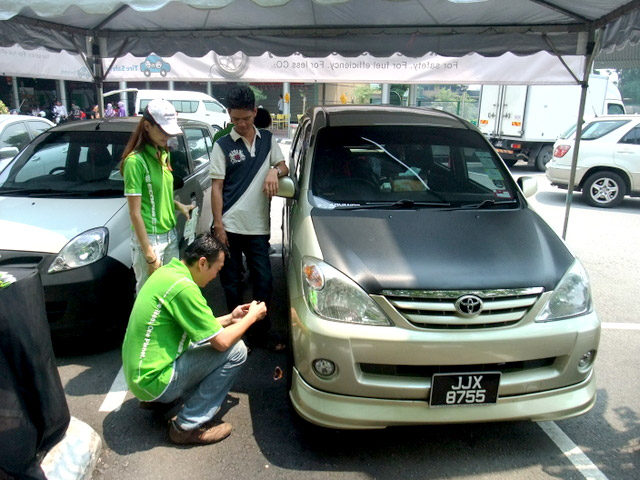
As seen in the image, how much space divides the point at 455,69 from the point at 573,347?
4984 mm

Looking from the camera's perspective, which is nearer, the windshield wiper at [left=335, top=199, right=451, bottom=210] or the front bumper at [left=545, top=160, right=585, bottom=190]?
the windshield wiper at [left=335, top=199, right=451, bottom=210]

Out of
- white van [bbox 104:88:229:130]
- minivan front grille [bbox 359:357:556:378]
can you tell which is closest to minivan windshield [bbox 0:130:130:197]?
minivan front grille [bbox 359:357:556:378]

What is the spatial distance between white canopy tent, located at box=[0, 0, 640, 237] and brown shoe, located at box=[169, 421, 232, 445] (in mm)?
3797

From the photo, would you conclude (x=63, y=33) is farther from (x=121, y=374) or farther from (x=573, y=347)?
(x=573, y=347)

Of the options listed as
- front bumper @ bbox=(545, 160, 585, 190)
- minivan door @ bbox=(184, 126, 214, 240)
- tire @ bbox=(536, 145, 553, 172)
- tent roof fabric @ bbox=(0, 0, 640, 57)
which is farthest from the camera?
tire @ bbox=(536, 145, 553, 172)

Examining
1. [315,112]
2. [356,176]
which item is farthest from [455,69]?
[356,176]

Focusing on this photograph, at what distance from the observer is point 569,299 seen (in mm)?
2723

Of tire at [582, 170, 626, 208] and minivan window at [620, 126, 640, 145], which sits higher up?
minivan window at [620, 126, 640, 145]

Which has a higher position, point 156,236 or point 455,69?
point 455,69

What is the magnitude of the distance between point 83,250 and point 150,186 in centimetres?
77

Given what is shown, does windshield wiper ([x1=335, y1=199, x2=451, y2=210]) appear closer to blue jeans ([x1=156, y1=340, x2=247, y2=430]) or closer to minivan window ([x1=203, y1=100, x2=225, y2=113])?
blue jeans ([x1=156, y1=340, x2=247, y2=430])

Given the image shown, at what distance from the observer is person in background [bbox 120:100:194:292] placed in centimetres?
322

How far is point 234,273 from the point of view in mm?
3820

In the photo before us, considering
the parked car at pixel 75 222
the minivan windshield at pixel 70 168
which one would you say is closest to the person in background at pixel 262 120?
the parked car at pixel 75 222
